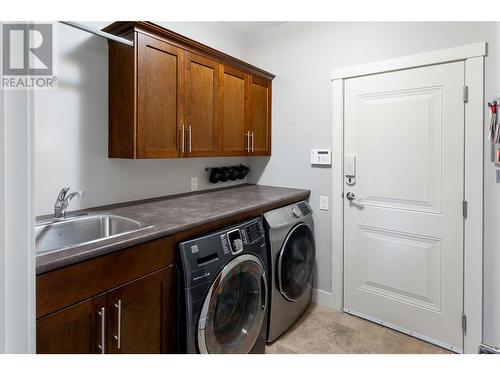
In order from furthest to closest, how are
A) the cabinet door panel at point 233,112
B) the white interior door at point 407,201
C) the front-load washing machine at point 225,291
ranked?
the cabinet door panel at point 233,112 → the white interior door at point 407,201 → the front-load washing machine at point 225,291

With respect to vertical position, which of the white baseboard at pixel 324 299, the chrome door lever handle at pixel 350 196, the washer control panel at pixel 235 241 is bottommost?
the white baseboard at pixel 324 299

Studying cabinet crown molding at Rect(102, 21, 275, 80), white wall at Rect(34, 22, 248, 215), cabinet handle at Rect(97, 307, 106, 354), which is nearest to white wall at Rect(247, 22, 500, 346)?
cabinet crown molding at Rect(102, 21, 275, 80)

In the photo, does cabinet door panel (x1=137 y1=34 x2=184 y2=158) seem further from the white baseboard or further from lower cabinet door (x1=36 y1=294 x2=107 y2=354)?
the white baseboard

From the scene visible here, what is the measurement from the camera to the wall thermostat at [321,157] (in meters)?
2.51

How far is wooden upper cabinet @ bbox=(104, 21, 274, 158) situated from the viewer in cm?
177

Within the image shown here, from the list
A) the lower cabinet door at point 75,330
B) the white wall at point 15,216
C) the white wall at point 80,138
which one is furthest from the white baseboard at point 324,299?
the white wall at point 15,216

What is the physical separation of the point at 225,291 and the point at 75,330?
756 millimetres

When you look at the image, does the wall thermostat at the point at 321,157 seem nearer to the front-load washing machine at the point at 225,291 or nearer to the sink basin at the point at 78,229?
the front-load washing machine at the point at 225,291

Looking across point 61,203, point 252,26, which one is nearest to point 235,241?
point 61,203

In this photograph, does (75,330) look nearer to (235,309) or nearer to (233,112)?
(235,309)

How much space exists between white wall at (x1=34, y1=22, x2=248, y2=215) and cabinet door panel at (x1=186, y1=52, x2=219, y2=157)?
411 millimetres

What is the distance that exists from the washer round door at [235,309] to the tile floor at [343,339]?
353mm
